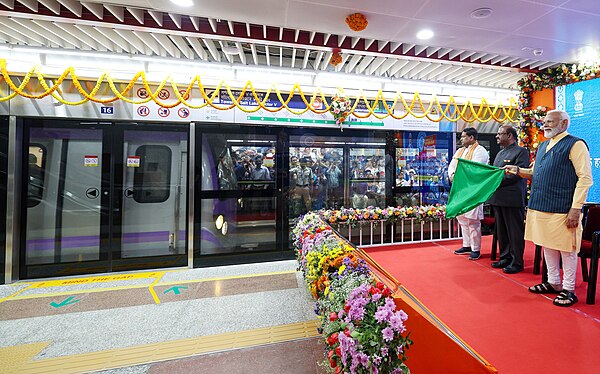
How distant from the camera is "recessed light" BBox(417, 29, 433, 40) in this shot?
3672mm

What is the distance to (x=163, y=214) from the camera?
16.1 feet

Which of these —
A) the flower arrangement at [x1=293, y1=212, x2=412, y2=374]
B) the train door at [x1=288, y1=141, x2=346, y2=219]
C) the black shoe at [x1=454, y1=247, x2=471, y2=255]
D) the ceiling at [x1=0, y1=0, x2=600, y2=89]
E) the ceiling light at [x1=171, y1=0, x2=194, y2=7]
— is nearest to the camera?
the flower arrangement at [x1=293, y1=212, x2=412, y2=374]

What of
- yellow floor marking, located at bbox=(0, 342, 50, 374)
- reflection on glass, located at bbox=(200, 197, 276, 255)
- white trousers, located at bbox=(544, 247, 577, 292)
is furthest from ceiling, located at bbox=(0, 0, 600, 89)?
yellow floor marking, located at bbox=(0, 342, 50, 374)

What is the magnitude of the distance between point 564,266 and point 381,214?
7.78 feet

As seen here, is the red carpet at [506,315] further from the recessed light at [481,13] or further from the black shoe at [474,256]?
the recessed light at [481,13]

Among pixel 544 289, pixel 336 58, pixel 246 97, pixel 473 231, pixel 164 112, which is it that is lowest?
pixel 544 289

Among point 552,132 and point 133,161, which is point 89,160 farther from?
point 552,132

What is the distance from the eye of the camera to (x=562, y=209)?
268 cm

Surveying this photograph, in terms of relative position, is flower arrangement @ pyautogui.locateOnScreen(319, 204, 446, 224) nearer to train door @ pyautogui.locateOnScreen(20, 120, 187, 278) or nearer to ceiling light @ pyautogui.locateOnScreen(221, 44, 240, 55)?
train door @ pyautogui.locateOnScreen(20, 120, 187, 278)

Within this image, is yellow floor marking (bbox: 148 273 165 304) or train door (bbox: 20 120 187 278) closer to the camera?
yellow floor marking (bbox: 148 273 165 304)

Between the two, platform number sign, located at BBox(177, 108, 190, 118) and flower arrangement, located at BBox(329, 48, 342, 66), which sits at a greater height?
flower arrangement, located at BBox(329, 48, 342, 66)

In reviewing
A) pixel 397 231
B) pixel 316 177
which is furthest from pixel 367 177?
pixel 397 231

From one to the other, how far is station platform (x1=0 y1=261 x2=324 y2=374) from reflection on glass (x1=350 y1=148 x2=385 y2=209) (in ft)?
7.56

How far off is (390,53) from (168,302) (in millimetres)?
4900
